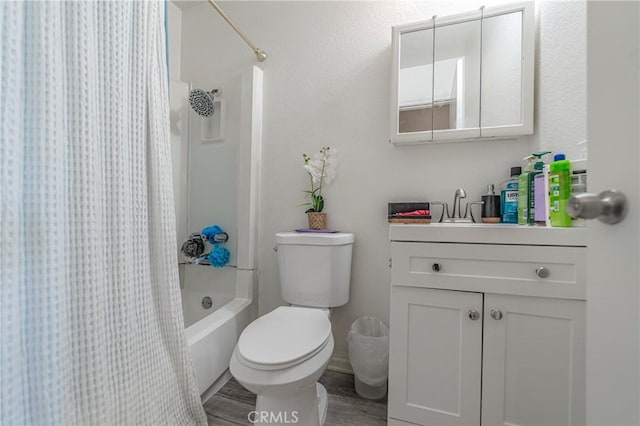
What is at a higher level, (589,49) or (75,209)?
(589,49)

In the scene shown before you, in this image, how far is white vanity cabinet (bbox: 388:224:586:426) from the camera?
2.60 ft

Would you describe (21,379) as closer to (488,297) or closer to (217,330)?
(217,330)

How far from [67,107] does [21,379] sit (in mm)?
639

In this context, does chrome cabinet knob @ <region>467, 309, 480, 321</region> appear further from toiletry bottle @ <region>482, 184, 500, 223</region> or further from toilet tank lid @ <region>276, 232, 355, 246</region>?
toilet tank lid @ <region>276, 232, 355, 246</region>

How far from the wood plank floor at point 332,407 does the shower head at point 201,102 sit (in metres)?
1.58

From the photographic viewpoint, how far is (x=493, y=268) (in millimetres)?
864

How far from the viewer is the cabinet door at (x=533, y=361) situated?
2.56ft

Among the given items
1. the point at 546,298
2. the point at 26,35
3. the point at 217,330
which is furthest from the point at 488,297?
the point at 26,35

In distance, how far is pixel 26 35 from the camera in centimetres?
59

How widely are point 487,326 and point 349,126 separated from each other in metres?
1.12

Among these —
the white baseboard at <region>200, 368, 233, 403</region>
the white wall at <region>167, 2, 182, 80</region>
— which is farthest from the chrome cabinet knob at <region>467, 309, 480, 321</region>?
the white wall at <region>167, 2, 182, 80</region>

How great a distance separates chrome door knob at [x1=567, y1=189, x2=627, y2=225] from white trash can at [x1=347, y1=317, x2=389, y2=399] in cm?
105

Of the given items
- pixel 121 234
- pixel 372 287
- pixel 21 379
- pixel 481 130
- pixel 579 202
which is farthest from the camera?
pixel 372 287

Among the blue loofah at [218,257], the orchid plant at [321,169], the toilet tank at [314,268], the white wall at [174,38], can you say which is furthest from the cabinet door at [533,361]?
the white wall at [174,38]
